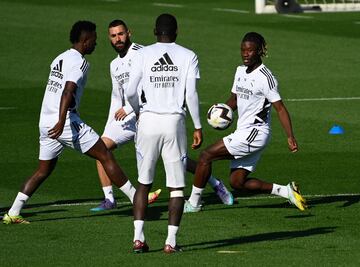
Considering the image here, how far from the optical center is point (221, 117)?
16.4 m

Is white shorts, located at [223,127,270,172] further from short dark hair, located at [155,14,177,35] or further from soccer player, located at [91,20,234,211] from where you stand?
short dark hair, located at [155,14,177,35]

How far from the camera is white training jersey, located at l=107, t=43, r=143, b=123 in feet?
56.9

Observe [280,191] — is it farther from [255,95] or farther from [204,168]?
[255,95]

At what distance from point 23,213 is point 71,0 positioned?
2981 centimetres

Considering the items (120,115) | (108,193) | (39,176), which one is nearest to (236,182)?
(108,193)

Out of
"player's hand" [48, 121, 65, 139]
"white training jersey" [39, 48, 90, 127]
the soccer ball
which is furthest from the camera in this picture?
the soccer ball

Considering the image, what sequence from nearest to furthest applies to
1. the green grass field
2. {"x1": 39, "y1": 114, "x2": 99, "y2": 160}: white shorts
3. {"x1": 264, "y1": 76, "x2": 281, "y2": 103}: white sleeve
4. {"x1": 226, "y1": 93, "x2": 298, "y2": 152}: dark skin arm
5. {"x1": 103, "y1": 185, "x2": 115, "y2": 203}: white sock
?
the green grass field → {"x1": 226, "y1": 93, "x2": 298, "y2": 152}: dark skin arm → {"x1": 39, "y1": 114, "x2": 99, "y2": 160}: white shorts → {"x1": 264, "y1": 76, "x2": 281, "y2": 103}: white sleeve → {"x1": 103, "y1": 185, "x2": 115, "y2": 203}: white sock

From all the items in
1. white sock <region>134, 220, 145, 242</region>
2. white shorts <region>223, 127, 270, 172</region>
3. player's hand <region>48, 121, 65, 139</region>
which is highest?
player's hand <region>48, 121, 65, 139</region>

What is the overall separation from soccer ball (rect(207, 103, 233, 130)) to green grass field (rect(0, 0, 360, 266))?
3.54ft

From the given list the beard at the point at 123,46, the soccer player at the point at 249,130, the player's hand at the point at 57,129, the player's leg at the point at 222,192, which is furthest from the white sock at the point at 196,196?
the player's hand at the point at 57,129

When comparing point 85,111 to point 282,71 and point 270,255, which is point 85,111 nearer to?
point 282,71

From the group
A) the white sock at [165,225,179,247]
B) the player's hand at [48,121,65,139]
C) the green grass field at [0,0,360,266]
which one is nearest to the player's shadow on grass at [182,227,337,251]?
the green grass field at [0,0,360,266]

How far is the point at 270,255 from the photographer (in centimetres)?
1385

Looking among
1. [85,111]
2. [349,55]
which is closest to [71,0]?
[349,55]
